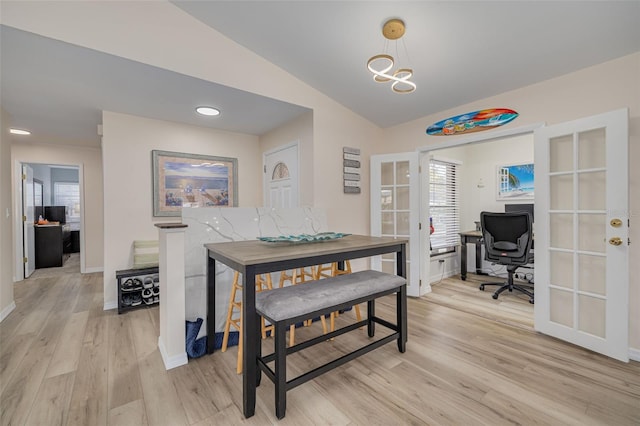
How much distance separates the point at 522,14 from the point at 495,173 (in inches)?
123

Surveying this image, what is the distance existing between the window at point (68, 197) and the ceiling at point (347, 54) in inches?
223

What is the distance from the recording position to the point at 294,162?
3471mm

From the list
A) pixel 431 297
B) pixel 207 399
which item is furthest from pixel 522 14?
pixel 207 399

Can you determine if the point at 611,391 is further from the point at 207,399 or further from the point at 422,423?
the point at 207,399

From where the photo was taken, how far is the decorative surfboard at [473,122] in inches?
106

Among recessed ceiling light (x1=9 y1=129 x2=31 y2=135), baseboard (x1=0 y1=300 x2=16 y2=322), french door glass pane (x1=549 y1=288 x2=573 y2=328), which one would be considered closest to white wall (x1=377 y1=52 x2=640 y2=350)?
french door glass pane (x1=549 y1=288 x2=573 y2=328)

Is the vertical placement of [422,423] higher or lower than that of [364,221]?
lower

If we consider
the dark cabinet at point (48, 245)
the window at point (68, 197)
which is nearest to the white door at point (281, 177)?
the dark cabinet at point (48, 245)

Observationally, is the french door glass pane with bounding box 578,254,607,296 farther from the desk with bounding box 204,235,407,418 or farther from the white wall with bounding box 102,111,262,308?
the white wall with bounding box 102,111,262,308

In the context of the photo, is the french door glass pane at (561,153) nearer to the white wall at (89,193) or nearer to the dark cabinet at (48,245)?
the white wall at (89,193)

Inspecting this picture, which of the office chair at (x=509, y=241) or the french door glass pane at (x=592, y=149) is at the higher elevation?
the french door glass pane at (x=592, y=149)

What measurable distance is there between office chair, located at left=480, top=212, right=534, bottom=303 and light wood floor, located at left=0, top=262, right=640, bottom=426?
1147mm

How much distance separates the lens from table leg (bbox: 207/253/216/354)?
205cm

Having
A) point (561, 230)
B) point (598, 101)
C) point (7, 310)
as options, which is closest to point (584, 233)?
point (561, 230)
